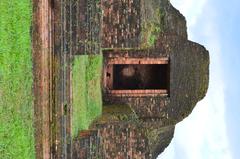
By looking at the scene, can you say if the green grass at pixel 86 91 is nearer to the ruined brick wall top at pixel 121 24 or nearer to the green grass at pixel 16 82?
the ruined brick wall top at pixel 121 24

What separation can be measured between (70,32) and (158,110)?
5.77 metres

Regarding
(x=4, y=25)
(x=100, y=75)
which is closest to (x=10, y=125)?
(x=4, y=25)

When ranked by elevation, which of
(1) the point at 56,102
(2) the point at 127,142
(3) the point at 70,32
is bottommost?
(2) the point at 127,142

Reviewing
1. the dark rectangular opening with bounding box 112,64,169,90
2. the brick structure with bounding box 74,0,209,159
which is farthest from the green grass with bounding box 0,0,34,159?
the dark rectangular opening with bounding box 112,64,169,90

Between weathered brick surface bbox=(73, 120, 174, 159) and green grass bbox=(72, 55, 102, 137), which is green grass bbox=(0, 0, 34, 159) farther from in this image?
weathered brick surface bbox=(73, 120, 174, 159)

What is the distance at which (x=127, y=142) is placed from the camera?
15227mm

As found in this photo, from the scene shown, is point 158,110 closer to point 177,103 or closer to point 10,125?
point 177,103

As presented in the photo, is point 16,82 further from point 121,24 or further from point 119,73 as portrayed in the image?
point 119,73

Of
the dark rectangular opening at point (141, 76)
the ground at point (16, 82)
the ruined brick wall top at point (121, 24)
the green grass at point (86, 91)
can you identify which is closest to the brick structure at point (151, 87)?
the dark rectangular opening at point (141, 76)

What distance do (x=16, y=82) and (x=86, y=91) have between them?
151 inches

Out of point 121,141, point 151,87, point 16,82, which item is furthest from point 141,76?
point 16,82

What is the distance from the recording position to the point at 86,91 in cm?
1382

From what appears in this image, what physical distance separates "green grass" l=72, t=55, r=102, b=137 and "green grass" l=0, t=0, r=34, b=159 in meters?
2.18

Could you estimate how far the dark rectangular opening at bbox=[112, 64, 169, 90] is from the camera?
17266 millimetres
